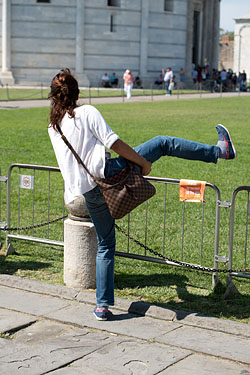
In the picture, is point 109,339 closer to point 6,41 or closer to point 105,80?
point 105,80

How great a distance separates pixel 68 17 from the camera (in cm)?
5075

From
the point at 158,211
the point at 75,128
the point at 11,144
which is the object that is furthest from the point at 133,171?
the point at 11,144

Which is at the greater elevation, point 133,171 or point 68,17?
point 68,17

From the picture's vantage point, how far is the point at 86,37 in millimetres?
51469

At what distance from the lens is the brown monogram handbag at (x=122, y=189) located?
6.13 meters

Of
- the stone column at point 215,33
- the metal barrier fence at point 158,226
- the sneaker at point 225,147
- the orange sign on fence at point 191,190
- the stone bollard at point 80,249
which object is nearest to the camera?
the sneaker at point 225,147

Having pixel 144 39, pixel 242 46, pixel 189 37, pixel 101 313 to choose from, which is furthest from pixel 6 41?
pixel 101 313

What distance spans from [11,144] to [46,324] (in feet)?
41.3

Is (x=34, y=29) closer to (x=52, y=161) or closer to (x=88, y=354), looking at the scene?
(x=52, y=161)

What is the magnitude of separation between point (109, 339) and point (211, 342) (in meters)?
0.82

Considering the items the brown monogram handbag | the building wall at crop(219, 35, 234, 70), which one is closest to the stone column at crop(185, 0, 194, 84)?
the building wall at crop(219, 35, 234, 70)

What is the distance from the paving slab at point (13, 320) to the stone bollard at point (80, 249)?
2.98ft

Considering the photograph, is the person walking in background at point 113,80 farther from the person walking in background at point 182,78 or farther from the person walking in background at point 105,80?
the person walking in background at point 182,78

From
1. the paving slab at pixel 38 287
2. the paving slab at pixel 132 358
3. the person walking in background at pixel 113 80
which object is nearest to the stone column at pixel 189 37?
the person walking in background at pixel 113 80
